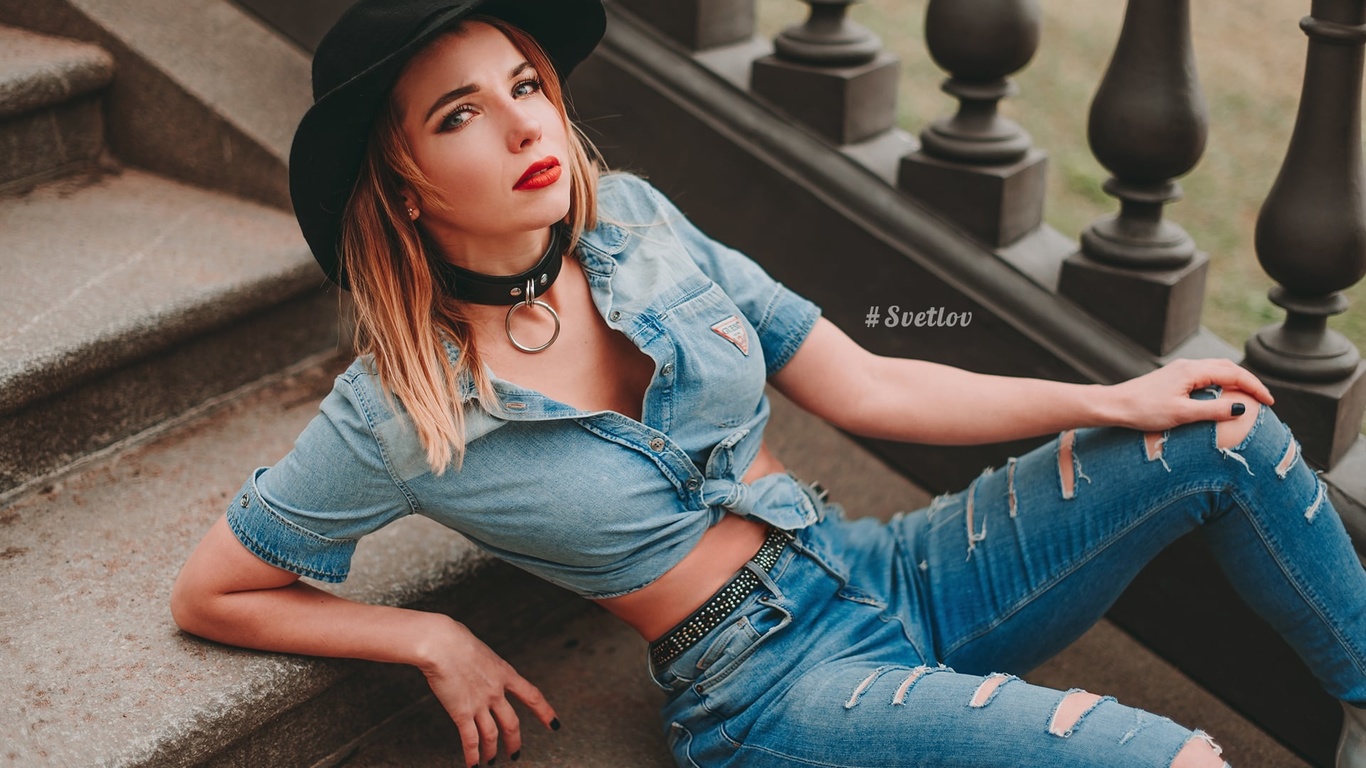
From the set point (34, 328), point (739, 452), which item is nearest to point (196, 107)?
point (34, 328)

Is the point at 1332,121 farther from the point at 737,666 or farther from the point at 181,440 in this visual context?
the point at 181,440

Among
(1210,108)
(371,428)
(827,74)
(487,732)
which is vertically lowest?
(1210,108)

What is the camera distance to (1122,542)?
181 cm

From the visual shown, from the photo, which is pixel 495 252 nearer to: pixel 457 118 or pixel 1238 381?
pixel 457 118

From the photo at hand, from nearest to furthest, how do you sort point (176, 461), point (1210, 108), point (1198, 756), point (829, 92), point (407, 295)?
1. point (1198, 756)
2. point (407, 295)
3. point (176, 461)
4. point (829, 92)
5. point (1210, 108)

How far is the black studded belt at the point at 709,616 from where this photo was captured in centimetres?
174

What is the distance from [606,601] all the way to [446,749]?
38 cm

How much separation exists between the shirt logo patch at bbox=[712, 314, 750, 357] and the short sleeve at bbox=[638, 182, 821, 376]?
7 cm

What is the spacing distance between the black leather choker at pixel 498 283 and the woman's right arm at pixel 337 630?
420 mm

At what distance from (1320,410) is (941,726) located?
0.85m

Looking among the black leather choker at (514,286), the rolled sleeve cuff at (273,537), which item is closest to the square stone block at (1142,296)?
the black leather choker at (514,286)

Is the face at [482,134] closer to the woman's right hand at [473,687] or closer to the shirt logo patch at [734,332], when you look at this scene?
the shirt logo patch at [734,332]

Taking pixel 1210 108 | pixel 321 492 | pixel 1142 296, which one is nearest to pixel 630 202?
pixel 321 492

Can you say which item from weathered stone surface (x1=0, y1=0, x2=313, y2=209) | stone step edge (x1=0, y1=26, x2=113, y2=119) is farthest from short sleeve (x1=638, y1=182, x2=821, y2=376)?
stone step edge (x1=0, y1=26, x2=113, y2=119)
